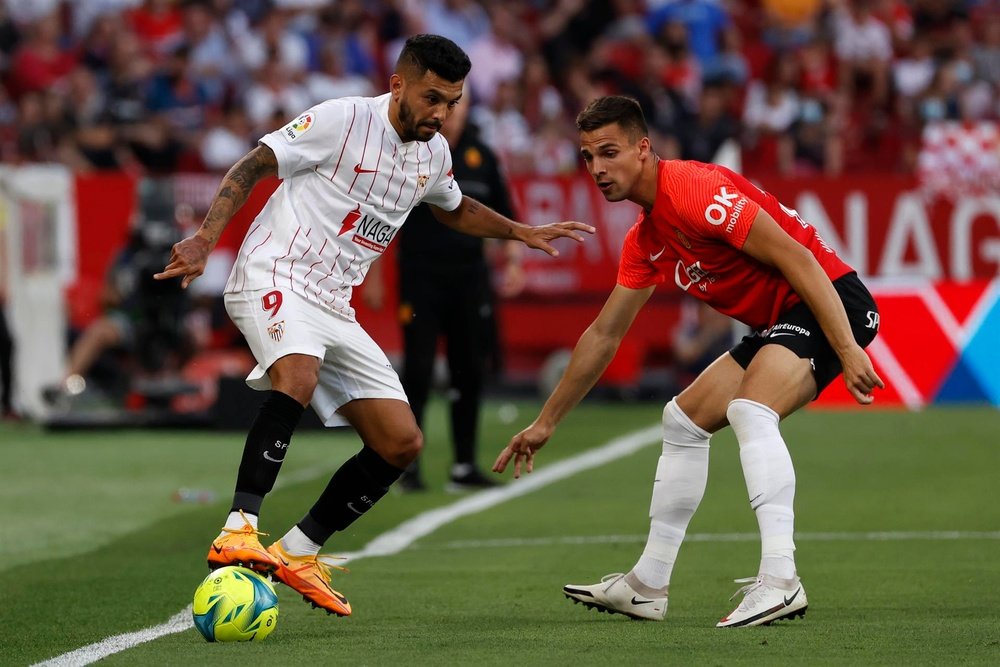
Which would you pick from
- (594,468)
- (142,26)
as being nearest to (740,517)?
(594,468)

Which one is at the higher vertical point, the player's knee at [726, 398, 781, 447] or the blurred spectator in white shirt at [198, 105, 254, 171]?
the blurred spectator in white shirt at [198, 105, 254, 171]

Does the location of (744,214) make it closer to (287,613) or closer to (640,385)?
(287,613)

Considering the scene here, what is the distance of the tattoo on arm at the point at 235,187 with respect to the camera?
21.4ft

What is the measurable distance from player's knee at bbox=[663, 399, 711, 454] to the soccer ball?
1751mm

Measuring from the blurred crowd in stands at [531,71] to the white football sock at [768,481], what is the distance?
40.9 ft

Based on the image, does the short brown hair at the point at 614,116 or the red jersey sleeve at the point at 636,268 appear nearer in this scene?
the short brown hair at the point at 614,116

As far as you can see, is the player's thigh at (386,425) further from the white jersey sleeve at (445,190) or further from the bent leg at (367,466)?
the white jersey sleeve at (445,190)

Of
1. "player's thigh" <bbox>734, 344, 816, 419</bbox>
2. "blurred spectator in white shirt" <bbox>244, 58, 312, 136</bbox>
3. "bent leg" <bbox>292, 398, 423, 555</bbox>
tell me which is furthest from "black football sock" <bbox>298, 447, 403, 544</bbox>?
"blurred spectator in white shirt" <bbox>244, 58, 312, 136</bbox>

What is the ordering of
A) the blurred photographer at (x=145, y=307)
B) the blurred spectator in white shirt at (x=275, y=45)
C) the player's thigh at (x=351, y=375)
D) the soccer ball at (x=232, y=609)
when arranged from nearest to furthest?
the soccer ball at (x=232, y=609) → the player's thigh at (x=351, y=375) → the blurred photographer at (x=145, y=307) → the blurred spectator in white shirt at (x=275, y=45)

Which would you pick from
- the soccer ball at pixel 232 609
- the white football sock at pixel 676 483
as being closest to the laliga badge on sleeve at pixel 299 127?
the soccer ball at pixel 232 609

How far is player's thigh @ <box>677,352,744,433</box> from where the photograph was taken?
6875mm

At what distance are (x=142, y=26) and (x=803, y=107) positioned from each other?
359 inches

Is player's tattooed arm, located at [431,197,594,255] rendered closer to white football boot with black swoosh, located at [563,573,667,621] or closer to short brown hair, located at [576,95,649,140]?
short brown hair, located at [576,95,649,140]

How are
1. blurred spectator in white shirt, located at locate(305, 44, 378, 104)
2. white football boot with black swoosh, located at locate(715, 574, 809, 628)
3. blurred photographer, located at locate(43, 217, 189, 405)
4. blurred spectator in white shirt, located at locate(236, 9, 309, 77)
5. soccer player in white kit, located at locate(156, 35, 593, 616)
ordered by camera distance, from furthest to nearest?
1. blurred spectator in white shirt, located at locate(236, 9, 309, 77)
2. blurred spectator in white shirt, located at locate(305, 44, 378, 104)
3. blurred photographer, located at locate(43, 217, 189, 405)
4. soccer player in white kit, located at locate(156, 35, 593, 616)
5. white football boot with black swoosh, located at locate(715, 574, 809, 628)
